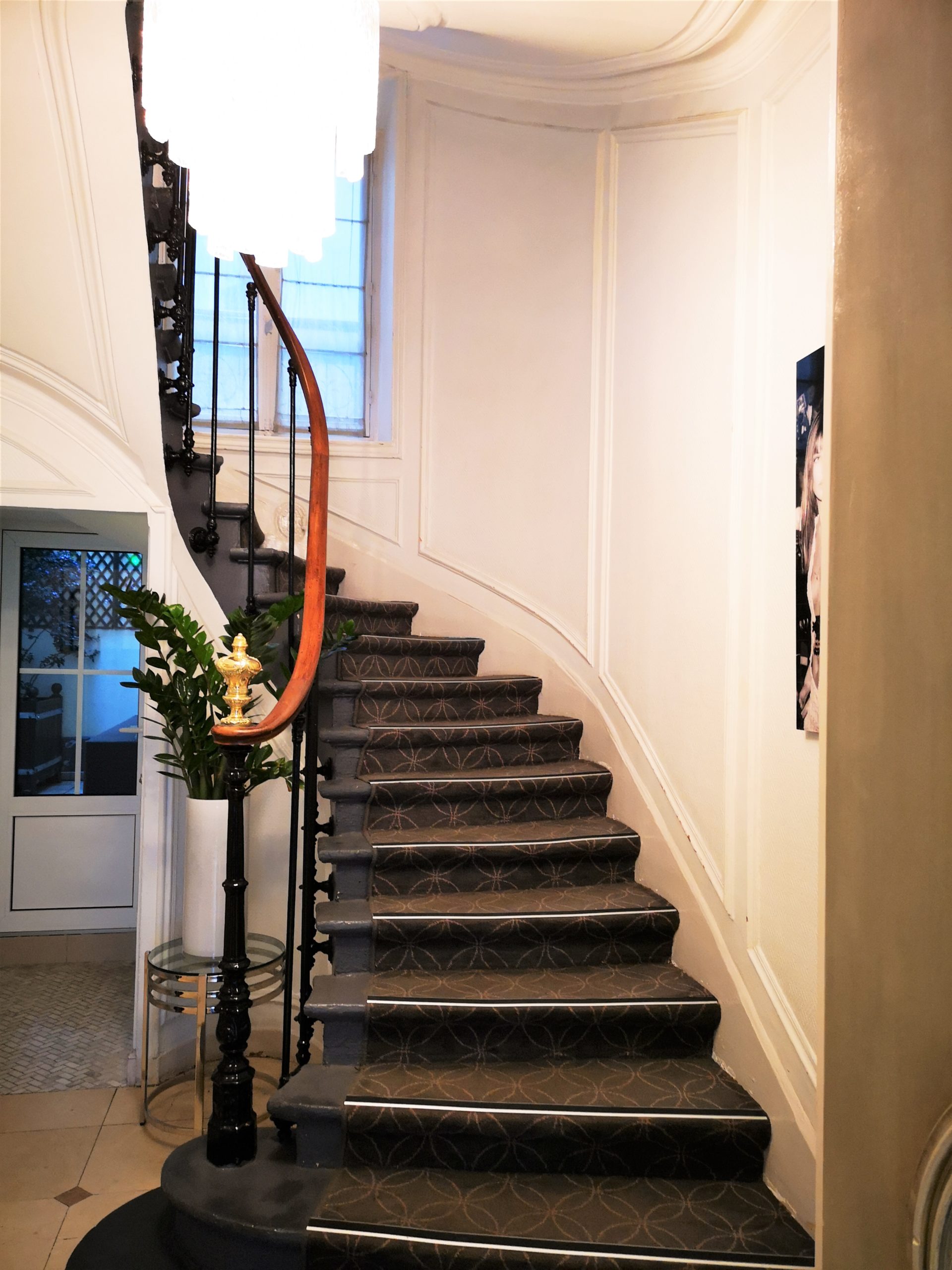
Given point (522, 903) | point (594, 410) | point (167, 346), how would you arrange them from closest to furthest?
point (522, 903)
point (167, 346)
point (594, 410)

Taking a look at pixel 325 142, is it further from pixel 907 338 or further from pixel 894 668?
pixel 894 668

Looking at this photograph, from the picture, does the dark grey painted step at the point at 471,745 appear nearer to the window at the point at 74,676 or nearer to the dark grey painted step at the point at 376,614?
the dark grey painted step at the point at 376,614

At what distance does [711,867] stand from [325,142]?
2149mm

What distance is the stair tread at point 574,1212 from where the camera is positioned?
181 centimetres

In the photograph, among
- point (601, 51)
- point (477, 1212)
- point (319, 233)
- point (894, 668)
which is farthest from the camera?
Answer: point (601, 51)

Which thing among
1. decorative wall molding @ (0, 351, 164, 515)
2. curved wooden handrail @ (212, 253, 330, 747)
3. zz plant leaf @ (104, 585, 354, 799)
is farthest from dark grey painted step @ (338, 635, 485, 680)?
decorative wall molding @ (0, 351, 164, 515)

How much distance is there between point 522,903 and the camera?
2666mm

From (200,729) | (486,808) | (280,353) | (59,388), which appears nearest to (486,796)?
(486,808)

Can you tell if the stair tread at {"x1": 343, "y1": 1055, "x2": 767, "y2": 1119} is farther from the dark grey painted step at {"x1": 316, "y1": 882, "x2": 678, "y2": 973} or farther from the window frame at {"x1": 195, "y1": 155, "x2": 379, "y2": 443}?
the window frame at {"x1": 195, "y1": 155, "x2": 379, "y2": 443}

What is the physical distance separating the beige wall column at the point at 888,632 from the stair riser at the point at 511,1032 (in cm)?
131

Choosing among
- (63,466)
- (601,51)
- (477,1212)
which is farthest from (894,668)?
(601,51)

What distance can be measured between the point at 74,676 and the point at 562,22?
355 cm

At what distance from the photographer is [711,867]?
101 inches

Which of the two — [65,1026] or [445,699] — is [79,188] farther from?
[65,1026]
